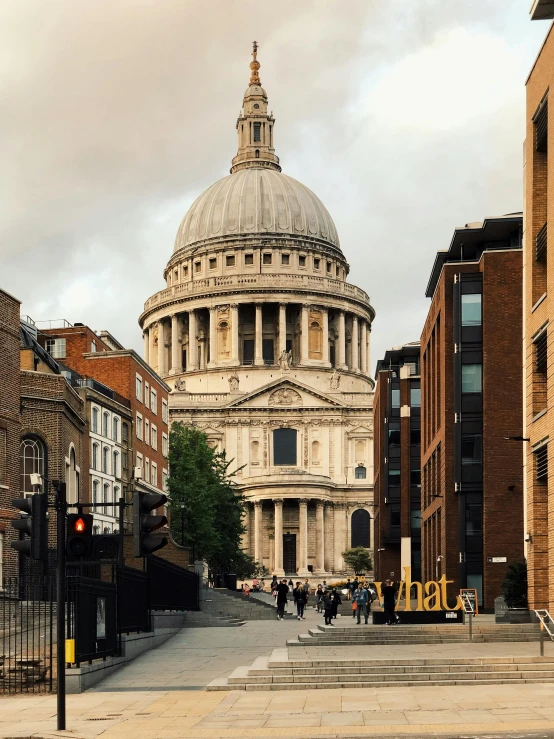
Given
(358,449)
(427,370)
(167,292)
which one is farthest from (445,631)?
(167,292)

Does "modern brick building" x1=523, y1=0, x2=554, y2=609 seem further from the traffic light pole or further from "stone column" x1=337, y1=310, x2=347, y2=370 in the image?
"stone column" x1=337, y1=310, x2=347, y2=370

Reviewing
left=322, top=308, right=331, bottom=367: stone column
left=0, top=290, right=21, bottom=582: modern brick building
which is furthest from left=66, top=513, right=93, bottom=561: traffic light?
left=322, top=308, right=331, bottom=367: stone column

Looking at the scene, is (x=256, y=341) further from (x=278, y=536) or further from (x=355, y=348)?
(x=278, y=536)

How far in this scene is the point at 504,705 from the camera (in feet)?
76.1

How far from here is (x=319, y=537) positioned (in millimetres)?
143250

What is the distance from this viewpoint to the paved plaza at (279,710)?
68.9 ft

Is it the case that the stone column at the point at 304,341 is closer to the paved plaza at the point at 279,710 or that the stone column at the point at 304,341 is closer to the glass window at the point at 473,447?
the glass window at the point at 473,447

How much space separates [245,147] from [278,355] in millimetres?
37521

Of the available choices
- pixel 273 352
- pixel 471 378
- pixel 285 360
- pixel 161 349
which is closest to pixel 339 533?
pixel 285 360

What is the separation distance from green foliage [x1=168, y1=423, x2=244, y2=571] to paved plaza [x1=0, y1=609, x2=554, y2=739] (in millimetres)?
52005

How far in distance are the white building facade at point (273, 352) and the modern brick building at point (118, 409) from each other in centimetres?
5953

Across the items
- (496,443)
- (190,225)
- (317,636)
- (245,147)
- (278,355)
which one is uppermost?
(245,147)

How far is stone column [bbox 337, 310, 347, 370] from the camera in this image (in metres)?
170

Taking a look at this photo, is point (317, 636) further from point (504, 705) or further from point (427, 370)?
point (427, 370)
